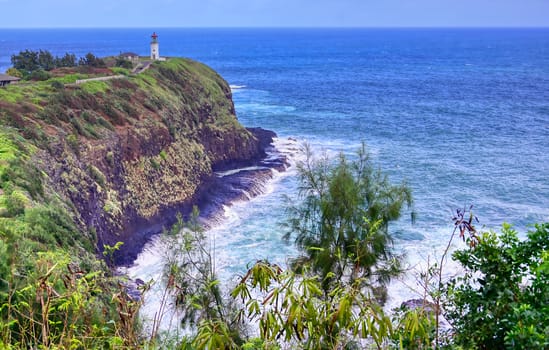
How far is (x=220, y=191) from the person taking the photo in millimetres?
37219

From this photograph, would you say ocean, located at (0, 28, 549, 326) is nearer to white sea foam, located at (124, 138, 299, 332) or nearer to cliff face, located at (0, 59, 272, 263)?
white sea foam, located at (124, 138, 299, 332)

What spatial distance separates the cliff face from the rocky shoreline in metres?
0.11

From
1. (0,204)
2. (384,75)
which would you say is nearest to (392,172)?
(0,204)

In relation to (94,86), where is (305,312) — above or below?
above

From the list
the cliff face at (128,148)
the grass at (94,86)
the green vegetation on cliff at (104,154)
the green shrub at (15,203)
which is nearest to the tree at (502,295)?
the green vegetation on cliff at (104,154)

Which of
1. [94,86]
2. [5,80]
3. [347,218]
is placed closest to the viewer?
[347,218]

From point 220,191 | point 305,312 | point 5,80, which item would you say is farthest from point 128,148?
point 305,312

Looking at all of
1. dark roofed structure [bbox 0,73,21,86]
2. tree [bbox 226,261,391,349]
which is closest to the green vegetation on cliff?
dark roofed structure [bbox 0,73,21,86]

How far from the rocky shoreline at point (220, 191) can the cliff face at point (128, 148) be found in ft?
0.36

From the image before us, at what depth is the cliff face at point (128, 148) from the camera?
88.4ft

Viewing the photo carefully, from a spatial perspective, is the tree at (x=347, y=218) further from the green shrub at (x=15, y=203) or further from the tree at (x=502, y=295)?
the green shrub at (x=15, y=203)

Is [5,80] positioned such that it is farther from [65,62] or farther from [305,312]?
[305,312]

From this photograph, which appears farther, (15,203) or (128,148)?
(128,148)

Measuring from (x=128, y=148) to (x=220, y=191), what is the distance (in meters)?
7.51
